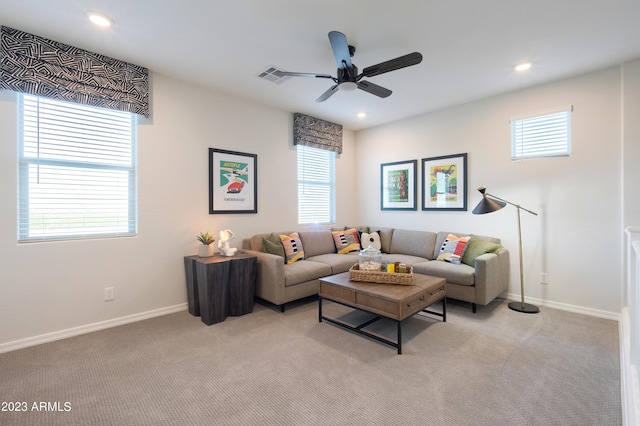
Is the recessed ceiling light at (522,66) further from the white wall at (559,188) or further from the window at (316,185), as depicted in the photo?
the window at (316,185)

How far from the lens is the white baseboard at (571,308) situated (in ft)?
10.2

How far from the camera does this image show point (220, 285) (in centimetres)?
308

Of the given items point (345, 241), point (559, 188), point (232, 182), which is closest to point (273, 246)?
point (232, 182)

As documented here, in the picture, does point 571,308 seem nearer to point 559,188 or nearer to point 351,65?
point 559,188

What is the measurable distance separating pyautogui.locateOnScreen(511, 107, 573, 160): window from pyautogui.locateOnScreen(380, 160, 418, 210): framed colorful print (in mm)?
1388

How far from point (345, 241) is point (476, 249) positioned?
1.83 metres

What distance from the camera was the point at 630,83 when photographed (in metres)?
2.94

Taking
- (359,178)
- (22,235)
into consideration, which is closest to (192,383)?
(22,235)

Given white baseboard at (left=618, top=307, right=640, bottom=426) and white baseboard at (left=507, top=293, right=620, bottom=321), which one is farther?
white baseboard at (left=507, top=293, right=620, bottom=321)

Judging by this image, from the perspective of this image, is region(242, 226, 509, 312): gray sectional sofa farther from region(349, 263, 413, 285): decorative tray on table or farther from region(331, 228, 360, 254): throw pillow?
region(349, 263, 413, 285): decorative tray on table

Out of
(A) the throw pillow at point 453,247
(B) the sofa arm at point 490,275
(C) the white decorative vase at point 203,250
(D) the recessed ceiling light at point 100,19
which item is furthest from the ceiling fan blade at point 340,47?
(A) the throw pillow at point 453,247

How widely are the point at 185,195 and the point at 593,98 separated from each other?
4.65 m

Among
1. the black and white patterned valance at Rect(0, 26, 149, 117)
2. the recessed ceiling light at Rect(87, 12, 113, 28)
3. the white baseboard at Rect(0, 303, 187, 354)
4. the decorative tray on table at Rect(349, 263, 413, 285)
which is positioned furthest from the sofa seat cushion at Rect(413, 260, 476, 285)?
the recessed ceiling light at Rect(87, 12, 113, 28)

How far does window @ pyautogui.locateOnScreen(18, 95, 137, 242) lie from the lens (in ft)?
8.47
